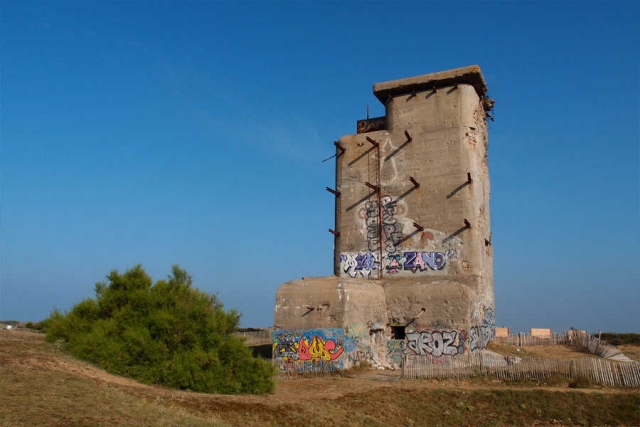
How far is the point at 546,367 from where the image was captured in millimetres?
14789

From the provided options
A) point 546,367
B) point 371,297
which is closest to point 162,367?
point 371,297

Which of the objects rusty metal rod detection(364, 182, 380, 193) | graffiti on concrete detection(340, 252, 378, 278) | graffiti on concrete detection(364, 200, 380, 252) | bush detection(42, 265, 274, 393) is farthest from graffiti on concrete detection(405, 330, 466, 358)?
bush detection(42, 265, 274, 393)

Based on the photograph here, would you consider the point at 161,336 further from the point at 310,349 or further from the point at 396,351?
the point at 396,351

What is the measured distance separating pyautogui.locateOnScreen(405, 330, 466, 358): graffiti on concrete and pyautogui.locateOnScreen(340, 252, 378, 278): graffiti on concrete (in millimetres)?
3885

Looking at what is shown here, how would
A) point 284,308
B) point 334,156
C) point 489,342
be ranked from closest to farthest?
1. point 284,308
2. point 489,342
3. point 334,156

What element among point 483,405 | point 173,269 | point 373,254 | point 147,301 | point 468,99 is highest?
point 468,99

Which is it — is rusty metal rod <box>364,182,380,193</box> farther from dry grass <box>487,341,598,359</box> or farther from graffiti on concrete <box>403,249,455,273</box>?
dry grass <box>487,341,598,359</box>

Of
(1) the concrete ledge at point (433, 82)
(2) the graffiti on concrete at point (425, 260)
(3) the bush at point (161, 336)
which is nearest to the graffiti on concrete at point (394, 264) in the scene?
(2) the graffiti on concrete at point (425, 260)

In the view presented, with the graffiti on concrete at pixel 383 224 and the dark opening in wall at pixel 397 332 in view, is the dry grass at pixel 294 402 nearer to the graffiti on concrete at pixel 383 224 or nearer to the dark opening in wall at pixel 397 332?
the dark opening in wall at pixel 397 332

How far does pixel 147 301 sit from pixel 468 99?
15.4m

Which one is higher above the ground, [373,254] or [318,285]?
[373,254]

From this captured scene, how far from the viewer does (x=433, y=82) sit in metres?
22.6

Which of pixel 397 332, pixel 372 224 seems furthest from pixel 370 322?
pixel 372 224

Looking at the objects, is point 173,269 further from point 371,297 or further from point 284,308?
point 371,297
